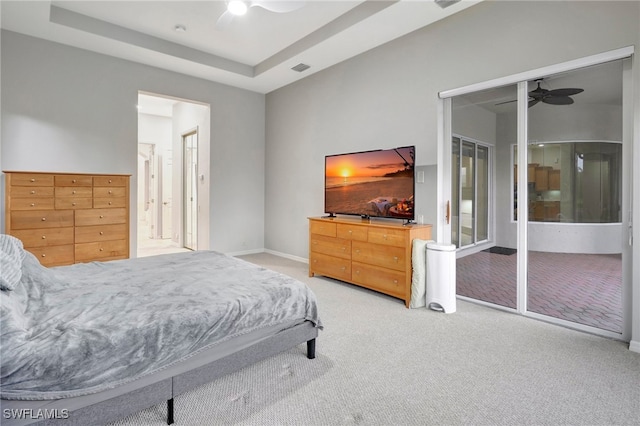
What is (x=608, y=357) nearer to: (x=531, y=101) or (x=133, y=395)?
(x=531, y=101)

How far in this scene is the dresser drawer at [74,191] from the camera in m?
3.80

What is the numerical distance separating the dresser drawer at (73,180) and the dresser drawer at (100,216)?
0.34 m

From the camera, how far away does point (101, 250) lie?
4102mm

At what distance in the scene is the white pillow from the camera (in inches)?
62.8

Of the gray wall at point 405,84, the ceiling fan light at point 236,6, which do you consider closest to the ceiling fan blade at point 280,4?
the ceiling fan light at point 236,6

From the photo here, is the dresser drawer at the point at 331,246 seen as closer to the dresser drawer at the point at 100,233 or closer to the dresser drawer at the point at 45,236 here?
the dresser drawer at the point at 100,233

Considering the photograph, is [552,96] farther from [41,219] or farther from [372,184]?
[41,219]

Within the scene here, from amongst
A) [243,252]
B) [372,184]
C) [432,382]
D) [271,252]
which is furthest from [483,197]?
[243,252]

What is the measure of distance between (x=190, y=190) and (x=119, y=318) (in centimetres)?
536

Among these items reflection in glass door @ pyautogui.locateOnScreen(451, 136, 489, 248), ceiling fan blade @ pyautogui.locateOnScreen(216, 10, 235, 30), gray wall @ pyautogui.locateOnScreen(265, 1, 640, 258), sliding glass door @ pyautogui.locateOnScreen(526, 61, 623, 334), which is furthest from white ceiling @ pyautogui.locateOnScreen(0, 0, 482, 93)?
reflection in glass door @ pyautogui.locateOnScreen(451, 136, 489, 248)

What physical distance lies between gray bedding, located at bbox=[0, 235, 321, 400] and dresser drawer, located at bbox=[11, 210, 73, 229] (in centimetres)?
178

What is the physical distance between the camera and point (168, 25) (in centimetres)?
398

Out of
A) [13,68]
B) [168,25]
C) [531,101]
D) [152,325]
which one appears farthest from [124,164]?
[531,101]

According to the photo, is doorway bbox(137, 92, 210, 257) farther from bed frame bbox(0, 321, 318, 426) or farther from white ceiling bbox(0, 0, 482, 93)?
bed frame bbox(0, 321, 318, 426)
